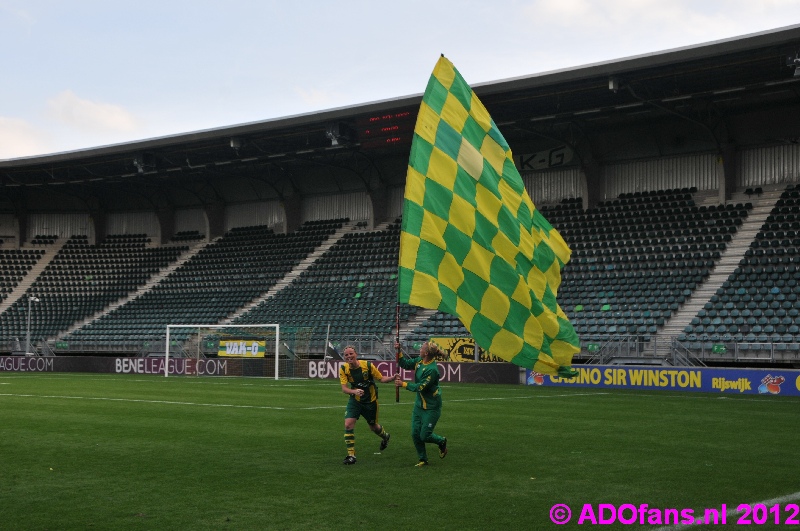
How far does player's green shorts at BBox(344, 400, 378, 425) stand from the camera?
1300cm

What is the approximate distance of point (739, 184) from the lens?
4225cm

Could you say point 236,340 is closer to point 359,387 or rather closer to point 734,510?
point 359,387

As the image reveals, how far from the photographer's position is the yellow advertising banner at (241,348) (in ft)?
136

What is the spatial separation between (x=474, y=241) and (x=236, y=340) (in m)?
31.7

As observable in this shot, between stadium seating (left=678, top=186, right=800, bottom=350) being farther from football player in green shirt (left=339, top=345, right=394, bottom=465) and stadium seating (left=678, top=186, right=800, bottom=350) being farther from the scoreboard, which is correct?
football player in green shirt (left=339, top=345, right=394, bottom=465)

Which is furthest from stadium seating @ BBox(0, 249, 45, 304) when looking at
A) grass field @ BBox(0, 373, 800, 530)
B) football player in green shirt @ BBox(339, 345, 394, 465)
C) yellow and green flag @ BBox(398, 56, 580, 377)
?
yellow and green flag @ BBox(398, 56, 580, 377)

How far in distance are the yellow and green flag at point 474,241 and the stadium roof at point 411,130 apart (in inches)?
915

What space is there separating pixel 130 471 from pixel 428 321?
31.6 metres

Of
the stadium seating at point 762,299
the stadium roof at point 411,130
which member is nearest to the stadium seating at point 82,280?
the stadium roof at point 411,130

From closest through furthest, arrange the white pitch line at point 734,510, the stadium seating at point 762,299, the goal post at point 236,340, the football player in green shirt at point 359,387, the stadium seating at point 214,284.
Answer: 1. the white pitch line at point 734,510
2. the football player in green shirt at point 359,387
3. the stadium seating at point 762,299
4. the goal post at point 236,340
5. the stadium seating at point 214,284

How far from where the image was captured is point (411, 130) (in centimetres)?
4256

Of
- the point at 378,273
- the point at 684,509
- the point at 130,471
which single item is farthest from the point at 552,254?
the point at 378,273

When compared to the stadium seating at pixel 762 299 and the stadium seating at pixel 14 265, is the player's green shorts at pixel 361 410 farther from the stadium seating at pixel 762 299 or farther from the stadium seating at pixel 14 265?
the stadium seating at pixel 14 265

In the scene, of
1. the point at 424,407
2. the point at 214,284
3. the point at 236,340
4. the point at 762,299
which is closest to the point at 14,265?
the point at 214,284
